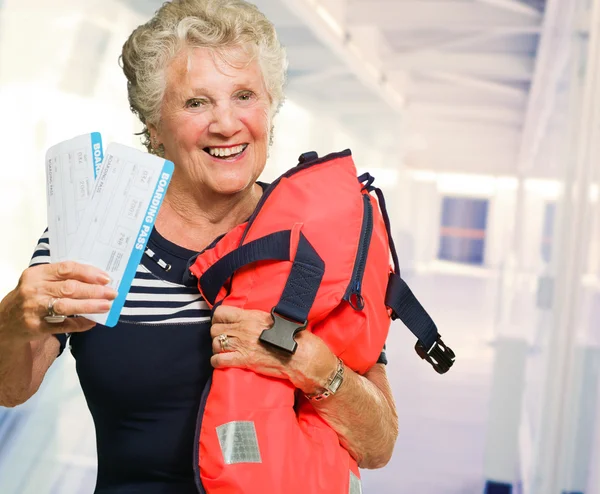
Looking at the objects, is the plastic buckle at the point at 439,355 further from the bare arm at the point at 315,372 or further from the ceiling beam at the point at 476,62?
the ceiling beam at the point at 476,62

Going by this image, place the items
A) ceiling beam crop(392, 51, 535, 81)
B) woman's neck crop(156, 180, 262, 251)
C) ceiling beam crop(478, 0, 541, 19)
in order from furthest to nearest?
ceiling beam crop(392, 51, 535, 81) < ceiling beam crop(478, 0, 541, 19) < woman's neck crop(156, 180, 262, 251)

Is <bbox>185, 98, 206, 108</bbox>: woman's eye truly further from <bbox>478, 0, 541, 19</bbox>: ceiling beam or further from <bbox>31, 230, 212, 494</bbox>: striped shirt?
<bbox>478, 0, 541, 19</bbox>: ceiling beam

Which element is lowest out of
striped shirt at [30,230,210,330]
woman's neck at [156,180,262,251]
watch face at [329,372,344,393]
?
watch face at [329,372,344,393]

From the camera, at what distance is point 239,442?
44.6 inches

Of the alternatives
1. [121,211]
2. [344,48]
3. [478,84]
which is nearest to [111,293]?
[121,211]

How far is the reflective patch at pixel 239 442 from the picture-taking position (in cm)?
112

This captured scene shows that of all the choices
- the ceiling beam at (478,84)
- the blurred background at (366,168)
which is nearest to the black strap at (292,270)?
the blurred background at (366,168)

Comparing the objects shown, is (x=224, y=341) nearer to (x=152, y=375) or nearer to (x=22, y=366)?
(x=152, y=375)

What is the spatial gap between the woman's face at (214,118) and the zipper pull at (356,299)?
310 millimetres

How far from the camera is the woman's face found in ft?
4.31

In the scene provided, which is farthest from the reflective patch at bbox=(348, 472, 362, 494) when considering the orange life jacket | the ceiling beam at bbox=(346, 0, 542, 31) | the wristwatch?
the ceiling beam at bbox=(346, 0, 542, 31)

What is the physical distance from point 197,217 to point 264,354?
403mm

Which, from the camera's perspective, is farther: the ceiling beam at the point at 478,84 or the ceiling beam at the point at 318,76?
the ceiling beam at the point at 478,84

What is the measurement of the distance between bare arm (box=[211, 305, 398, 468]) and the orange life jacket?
0.02 metres
